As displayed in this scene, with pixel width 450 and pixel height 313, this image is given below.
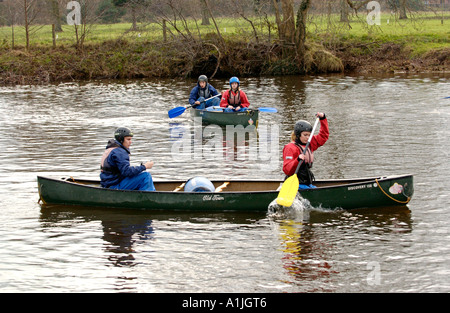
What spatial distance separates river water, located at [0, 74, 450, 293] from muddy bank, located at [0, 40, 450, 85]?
1255cm

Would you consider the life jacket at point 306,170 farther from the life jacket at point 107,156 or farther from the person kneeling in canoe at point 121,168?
the life jacket at point 107,156

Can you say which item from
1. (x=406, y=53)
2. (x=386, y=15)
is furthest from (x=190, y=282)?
(x=386, y=15)

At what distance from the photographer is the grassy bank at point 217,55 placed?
31.7 metres

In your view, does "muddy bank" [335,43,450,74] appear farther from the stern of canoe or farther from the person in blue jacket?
the stern of canoe

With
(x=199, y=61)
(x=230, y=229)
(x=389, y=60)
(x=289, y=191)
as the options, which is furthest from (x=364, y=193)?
(x=389, y=60)

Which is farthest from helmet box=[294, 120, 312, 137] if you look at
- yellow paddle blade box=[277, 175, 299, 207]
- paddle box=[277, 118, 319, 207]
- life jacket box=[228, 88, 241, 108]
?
life jacket box=[228, 88, 241, 108]

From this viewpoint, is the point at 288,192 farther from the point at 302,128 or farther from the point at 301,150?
the point at 302,128

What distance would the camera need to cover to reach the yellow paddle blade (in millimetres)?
10125

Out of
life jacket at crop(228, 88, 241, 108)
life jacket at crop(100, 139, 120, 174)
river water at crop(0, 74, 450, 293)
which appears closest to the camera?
river water at crop(0, 74, 450, 293)

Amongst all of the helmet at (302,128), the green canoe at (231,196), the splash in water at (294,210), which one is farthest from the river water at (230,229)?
the helmet at (302,128)

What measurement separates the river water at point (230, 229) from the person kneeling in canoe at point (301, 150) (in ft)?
1.89

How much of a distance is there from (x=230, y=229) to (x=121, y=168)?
83.2 inches

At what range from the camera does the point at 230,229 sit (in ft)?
33.2
